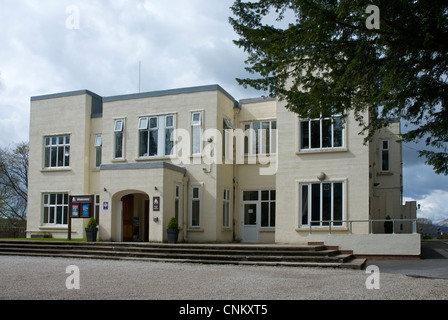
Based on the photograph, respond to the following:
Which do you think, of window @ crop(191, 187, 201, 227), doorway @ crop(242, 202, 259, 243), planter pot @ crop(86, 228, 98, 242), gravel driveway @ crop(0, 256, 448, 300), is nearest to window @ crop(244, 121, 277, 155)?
doorway @ crop(242, 202, 259, 243)

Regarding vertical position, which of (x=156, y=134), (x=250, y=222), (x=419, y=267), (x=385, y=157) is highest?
(x=156, y=134)

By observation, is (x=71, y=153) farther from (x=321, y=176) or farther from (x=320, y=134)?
(x=321, y=176)

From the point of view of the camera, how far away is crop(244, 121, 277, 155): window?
21812mm

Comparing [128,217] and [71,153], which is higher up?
[71,153]

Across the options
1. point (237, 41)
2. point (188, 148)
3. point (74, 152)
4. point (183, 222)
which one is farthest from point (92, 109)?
point (237, 41)

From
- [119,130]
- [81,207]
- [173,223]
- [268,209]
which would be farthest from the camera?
[119,130]

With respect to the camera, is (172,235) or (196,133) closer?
(172,235)

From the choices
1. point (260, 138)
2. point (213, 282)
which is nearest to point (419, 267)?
point (213, 282)

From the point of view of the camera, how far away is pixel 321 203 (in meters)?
18.5

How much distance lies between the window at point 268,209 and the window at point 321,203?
2.91 metres

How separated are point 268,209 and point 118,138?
7.89 m

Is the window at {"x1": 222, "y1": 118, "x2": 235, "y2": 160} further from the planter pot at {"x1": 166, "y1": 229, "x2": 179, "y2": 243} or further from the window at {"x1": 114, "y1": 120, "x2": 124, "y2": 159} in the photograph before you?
the window at {"x1": 114, "y1": 120, "x2": 124, "y2": 159}

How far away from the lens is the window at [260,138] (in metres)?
21.8
